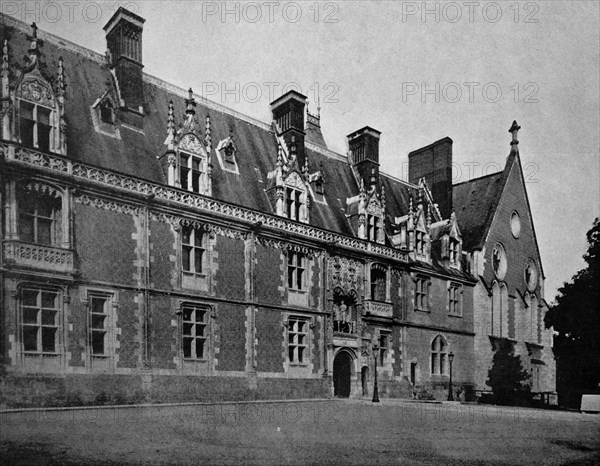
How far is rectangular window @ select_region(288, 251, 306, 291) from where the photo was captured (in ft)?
74.4

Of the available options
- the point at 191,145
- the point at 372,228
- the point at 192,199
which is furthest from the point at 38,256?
the point at 372,228

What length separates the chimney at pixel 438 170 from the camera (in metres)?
33.7

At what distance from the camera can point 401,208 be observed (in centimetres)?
3147

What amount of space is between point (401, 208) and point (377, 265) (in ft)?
20.4

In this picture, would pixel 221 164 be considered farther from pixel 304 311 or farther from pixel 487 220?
pixel 487 220

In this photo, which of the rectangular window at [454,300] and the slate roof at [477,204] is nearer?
the rectangular window at [454,300]

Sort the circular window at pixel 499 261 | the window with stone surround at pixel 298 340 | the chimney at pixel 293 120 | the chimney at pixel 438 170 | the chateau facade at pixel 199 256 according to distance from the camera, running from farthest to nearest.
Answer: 1. the chimney at pixel 438 170
2. the circular window at pixel 499 261
3. the chimney at pixel 293 120
4. the window with stone surround at pixel 298 340
5. the chateau facade at pixel 199 256

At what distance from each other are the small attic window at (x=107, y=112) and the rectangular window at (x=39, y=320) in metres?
6.45

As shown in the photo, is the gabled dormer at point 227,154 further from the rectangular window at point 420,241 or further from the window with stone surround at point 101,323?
the rectangular window at point 420,241

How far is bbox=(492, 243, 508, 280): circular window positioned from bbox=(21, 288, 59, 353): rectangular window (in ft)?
81.1

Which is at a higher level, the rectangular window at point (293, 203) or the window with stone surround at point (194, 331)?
the rectangular window at point (293, 203)

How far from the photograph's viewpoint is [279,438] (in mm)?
10953

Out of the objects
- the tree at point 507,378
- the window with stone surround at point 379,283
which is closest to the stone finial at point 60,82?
the window with stone surround at point 379,283

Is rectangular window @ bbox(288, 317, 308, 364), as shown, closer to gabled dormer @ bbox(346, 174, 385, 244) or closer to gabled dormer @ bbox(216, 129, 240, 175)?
gabled dormer @ bbox(346, 174, 385, 244)
